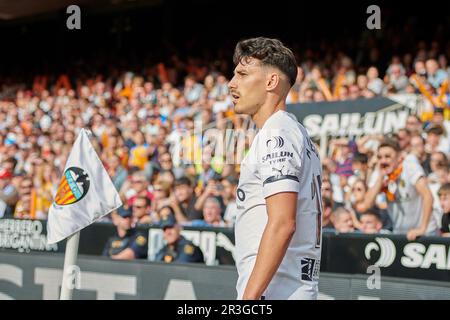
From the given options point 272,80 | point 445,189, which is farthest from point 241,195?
point 445,189

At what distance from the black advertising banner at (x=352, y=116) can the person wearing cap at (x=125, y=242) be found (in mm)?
3477

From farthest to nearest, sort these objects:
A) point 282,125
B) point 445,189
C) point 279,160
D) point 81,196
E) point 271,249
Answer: point 445,189
point 81,196
point 282,125
point 279,160
point 271,249

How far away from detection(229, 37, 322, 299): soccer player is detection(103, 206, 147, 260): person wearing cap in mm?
4900

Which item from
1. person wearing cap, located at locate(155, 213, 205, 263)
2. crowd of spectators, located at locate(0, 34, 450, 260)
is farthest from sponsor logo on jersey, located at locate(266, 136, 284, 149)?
person wearing cap, located at locate(155, 213, 205, 263)

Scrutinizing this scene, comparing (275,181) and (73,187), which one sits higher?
(275,181)

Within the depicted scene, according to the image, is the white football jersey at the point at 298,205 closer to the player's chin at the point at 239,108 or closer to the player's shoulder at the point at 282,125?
the player's shoulder at the point at 282,125

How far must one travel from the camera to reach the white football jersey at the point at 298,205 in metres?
3.12

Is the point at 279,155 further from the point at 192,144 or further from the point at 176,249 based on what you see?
the point at 192,144

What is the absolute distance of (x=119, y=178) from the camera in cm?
1160

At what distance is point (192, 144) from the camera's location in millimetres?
12039

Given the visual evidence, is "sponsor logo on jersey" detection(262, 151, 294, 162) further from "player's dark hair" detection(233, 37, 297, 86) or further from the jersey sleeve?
"player's dark hair" detection(233, 37, 297, 86)

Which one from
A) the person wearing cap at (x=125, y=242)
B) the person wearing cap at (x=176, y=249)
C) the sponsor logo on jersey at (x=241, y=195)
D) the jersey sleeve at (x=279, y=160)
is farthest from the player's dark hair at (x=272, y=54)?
the person wearing cap at (x=125, y=242)

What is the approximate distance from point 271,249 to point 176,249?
489 cm
